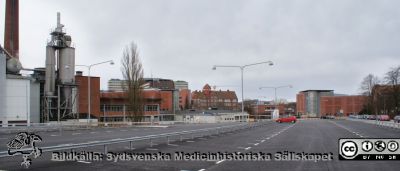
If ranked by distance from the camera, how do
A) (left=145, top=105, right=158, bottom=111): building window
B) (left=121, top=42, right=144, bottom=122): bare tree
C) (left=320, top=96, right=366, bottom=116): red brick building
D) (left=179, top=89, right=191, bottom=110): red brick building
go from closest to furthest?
(left=121, top=42, right=144, bottom=122): bare tree
(left=145, top=105, right=158, bottom=111): building window
(left=320, top=96, right=366, bottom=116): red brick building
(left=179, top=89, right=191, bottom=110): red brick building

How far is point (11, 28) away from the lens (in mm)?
75125

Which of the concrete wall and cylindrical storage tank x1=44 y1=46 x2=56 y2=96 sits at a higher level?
cylindrical storage tank x1=44 y1=46 x2=56 y2=96

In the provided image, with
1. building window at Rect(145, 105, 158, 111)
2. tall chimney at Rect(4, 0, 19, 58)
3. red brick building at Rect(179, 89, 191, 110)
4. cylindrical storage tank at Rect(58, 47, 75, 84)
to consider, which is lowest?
building window at Rect(145, 105, 158, 111)

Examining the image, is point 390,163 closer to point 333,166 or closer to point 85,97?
point 333,166

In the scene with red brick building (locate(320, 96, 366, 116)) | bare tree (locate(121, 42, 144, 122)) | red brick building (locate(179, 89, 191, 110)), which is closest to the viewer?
bare tree (locate(121, 42, 144, 122))

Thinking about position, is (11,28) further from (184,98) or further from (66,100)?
(184,98)

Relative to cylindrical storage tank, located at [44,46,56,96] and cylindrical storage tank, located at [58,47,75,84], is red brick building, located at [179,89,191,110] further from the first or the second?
→ cylindrical storage tank, located at [44,46,56,96]

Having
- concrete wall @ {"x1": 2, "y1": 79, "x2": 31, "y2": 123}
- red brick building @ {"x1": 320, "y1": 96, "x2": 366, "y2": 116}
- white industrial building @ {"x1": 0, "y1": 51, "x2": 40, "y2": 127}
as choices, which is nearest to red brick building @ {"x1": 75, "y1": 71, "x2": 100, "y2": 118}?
white industrial building @ {"x1": 0, "y1": 51, "x2": 40, "y2": 127}

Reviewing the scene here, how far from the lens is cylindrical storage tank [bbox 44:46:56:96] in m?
75.4

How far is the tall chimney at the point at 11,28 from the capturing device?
74688 millimetres

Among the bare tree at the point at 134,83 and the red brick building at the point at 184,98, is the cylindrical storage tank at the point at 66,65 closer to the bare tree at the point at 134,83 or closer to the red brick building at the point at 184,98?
the bare tree at the point at 134,83

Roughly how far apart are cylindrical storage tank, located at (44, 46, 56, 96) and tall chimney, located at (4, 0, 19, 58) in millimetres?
5463

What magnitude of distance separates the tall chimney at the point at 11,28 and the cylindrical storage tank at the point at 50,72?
5.46 meters

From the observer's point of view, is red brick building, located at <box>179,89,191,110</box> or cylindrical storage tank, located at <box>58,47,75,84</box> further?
red brick building, located at <box>179,89,191,110</box>
